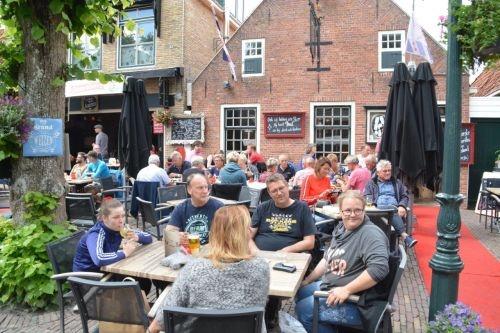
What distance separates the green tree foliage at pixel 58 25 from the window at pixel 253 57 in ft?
29.1

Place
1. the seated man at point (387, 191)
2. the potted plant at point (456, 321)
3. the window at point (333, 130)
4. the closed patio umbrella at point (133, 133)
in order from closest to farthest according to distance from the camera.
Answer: the potted plant at point (456, 321) < the seated man at point (387, 191) < the closed patio umbrella at point (133, 133) < the window at point (333, 130)

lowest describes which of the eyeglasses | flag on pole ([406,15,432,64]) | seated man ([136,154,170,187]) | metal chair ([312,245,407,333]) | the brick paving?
the brick paving

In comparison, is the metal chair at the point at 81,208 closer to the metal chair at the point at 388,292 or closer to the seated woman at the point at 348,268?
the seated woman at the point at 348,268

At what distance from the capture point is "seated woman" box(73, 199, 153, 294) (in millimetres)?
3236

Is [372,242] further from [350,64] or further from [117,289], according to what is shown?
[350,64]

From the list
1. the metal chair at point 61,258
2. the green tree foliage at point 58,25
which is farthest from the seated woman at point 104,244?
the green tree foliage at point 58,25

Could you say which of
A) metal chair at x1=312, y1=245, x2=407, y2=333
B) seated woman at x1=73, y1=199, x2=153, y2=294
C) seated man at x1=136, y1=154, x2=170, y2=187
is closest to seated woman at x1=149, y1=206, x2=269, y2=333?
metal chair at x1=312, y1=245, x2=407, y2=333

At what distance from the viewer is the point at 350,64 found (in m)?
12.7

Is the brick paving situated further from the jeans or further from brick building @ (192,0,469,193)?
brick building @ (192,0,469,193)

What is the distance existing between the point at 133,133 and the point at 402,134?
4.65 metres

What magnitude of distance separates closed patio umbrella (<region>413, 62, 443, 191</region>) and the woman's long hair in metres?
4.96

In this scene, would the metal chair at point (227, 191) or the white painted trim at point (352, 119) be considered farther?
the white painted trim at point (352, 119)

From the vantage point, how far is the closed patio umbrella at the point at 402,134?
6492 millimetres

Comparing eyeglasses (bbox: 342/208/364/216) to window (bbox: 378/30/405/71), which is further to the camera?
window (bbox: 378/30/405/71)
